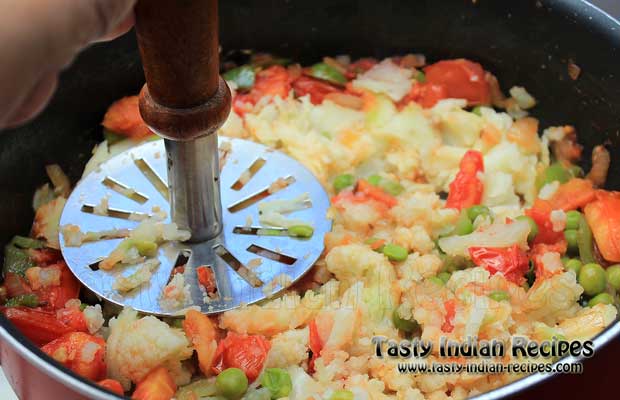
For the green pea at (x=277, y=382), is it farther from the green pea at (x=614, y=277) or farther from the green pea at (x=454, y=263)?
the green pea at (x=614, y=277)

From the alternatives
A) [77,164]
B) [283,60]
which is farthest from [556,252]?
[77,164]

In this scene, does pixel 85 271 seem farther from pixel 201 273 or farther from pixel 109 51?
pixel 109 51

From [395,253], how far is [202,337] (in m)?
0.40

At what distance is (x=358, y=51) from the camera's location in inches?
80.0

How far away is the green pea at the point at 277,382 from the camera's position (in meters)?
1.33

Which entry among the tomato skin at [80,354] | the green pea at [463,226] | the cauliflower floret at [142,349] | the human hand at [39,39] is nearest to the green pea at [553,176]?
the green pea at [463,226]

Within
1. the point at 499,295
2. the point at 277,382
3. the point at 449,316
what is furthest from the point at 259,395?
the point at 499,295

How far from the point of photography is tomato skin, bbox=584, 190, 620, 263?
1608mm

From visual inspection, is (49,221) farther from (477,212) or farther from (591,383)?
(591,383)

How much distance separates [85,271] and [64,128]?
42 centimetres

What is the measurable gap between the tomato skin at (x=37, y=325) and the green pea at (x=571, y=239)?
0.96 metres

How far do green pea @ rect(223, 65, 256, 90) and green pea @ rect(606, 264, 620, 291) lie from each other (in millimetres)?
903

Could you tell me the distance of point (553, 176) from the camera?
1766 mm

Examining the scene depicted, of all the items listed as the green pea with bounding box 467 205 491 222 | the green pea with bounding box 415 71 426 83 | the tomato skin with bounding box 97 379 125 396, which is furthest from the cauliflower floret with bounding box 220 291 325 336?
the green pea with bounding box 415 71 426 83
